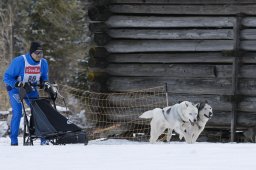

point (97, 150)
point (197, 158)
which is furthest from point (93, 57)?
point (197, 158)

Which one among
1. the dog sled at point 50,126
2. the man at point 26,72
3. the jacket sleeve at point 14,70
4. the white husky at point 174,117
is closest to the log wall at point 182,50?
the white husky at point 174,117

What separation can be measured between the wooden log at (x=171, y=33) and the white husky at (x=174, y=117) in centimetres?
229

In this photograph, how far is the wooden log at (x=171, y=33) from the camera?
40.4ft

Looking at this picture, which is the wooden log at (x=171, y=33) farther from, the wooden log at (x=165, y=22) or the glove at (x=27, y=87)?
the glove at (x=27, y=87)

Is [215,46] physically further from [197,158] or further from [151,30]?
[197,158]

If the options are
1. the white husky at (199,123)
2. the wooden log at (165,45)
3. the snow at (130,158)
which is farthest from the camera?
the wooden log at (165,45)

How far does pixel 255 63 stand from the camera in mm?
12211

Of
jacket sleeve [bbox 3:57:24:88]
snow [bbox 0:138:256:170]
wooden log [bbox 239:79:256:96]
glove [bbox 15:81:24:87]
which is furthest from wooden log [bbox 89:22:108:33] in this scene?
snow [bbox 0:138:256:170]

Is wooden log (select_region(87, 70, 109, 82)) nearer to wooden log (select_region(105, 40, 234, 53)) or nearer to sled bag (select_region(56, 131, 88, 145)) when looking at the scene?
wooden log (select_region(105, 40, 234, 53))

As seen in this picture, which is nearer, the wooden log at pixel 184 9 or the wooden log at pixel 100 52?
the wooden log at pixel 184 9

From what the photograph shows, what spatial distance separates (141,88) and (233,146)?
19.2 feet

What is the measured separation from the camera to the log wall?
40.0 ft

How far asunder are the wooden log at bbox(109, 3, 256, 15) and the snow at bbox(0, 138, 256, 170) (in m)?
5.38

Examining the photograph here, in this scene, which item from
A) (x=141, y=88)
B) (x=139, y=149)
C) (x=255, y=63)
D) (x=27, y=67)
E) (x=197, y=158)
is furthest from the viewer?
(x=141, y=88)
